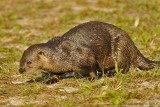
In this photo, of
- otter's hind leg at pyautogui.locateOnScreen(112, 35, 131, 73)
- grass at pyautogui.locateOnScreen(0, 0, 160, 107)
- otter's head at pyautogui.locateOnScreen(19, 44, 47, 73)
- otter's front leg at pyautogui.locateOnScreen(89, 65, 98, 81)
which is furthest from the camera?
otter's hind leg at pyautogui.locateOnScreen(112, 35, 131, 73)

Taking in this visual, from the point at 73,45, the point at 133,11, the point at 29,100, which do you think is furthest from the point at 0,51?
the point at 133,11

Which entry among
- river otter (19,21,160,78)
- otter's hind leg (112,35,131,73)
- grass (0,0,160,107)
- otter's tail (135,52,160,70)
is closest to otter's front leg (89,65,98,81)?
river otter (19,21,160,78)

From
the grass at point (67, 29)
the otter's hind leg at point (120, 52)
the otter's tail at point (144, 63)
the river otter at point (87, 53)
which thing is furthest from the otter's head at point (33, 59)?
the otter's tail at point (144, 63)

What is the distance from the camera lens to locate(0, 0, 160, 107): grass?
6102mm

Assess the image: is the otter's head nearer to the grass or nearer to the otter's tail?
the grass

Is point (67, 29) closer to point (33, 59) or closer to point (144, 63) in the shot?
point (144, 63)

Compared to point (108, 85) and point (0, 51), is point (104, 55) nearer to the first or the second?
point (108, 85)

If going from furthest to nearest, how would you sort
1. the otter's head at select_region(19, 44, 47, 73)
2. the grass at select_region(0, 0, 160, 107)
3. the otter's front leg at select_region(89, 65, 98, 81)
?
the otter's front leg at select_region(89, 65, 98, 81) → the otter's head at select_region(19, 44, 47, 73) → the grass at select_region(0, 0, 160, 107)

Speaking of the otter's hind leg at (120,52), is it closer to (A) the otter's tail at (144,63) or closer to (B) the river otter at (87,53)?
(B) the river otter at (87,53)

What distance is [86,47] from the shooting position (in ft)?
23.5

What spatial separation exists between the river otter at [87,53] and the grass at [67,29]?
21cm

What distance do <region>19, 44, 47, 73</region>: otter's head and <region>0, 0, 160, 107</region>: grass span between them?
8.6 inches

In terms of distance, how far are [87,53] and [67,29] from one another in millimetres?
3681

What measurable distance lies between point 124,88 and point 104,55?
43.4 inches
